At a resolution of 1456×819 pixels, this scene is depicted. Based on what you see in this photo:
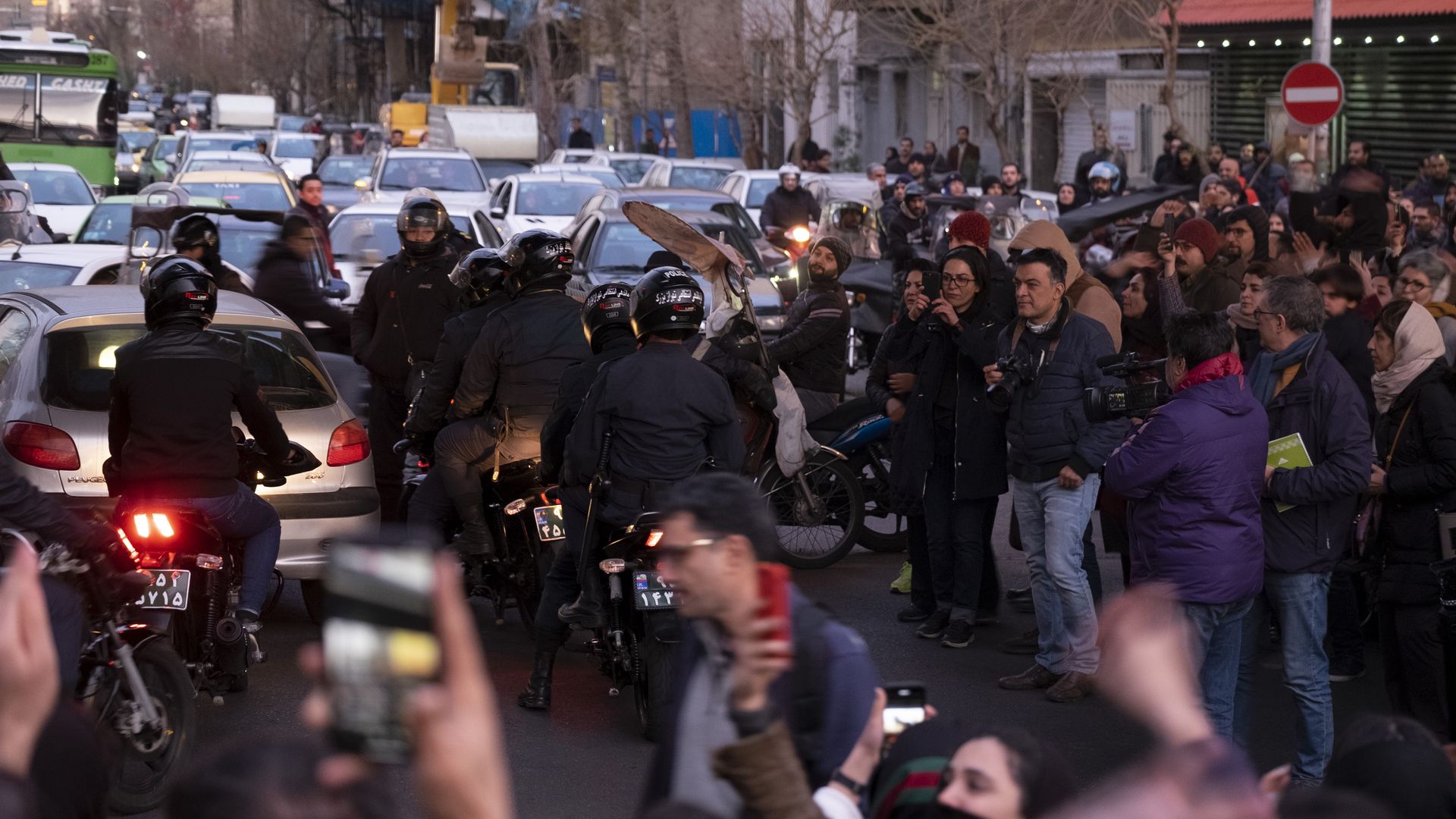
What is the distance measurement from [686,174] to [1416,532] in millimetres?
22321

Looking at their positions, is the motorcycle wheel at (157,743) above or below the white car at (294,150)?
below

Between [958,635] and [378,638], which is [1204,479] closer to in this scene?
[958,635]

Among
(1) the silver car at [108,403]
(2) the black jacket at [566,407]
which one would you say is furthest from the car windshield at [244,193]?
(2) the black jacket at [566,407]

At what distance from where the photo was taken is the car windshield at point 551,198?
74.9 feet

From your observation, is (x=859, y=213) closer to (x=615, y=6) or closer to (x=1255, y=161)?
(x=1255, y=161)

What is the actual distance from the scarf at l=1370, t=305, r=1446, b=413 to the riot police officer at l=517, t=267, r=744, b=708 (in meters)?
2.66

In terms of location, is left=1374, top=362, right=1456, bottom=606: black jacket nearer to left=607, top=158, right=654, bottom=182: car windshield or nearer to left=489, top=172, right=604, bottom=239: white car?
left=489, top=172, right=604, bottom=239: white car

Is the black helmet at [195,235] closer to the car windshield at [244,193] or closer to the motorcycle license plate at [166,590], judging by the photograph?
the motorcycle license plate at [166,590]

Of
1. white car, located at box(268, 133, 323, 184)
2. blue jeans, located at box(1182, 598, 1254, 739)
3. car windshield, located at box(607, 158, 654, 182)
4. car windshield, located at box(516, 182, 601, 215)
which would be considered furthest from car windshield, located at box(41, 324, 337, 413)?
white car, located at box(268, 133, 323, 184)

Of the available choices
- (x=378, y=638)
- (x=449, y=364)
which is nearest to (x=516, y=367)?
(x=449, y=364)

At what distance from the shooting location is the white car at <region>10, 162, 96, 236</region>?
2322cm

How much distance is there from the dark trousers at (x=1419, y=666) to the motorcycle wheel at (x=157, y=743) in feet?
13.7

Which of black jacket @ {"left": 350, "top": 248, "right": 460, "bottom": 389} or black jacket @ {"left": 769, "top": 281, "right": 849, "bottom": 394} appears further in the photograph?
black jacket @ {"left": 769, "top": 281, "right": 849, "bottom": 394}

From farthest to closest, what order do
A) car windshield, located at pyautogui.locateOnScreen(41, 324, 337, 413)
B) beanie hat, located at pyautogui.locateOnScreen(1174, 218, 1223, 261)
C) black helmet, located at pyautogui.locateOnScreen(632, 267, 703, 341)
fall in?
beanie hat, located at pyautogui.locateOnScreen(1174, 218, 1223, 261) < car windshield, located at pyautogui.locateOnScreen(41, 324, 337, 413) < black helmet, located at pyautogui.locateOnScreen(632, 267, 703, 341)
